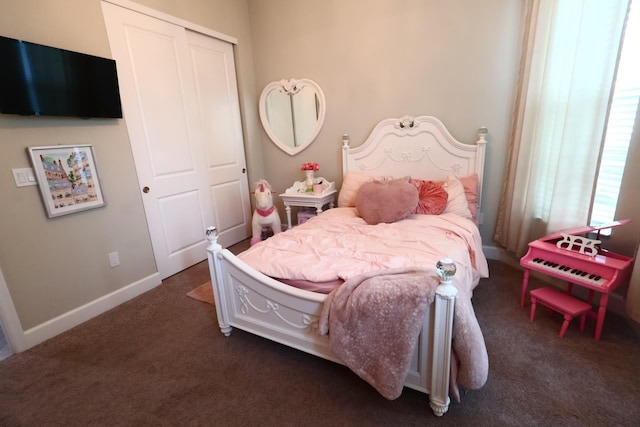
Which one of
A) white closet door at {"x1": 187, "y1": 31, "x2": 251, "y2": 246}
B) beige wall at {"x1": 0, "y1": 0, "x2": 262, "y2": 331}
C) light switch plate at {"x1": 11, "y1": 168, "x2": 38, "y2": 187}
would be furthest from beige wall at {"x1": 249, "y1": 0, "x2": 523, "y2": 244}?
light switch plate at {"x1": 11, "y1": 168, "x2": 38, "y2": 187}

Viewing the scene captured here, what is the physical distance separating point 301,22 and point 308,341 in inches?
122

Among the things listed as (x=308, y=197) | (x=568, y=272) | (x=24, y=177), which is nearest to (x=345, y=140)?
(x=308, y=197)

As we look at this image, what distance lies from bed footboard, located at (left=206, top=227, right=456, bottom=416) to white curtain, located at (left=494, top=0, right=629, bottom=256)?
5.03ft

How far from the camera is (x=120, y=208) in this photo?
2404 mm

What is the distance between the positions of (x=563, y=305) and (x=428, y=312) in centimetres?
118

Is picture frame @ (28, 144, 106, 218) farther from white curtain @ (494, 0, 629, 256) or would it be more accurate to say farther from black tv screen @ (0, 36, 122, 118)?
white curtain @ (494, 0, 629, 256)

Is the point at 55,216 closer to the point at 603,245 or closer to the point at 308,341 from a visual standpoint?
the point at 308,341

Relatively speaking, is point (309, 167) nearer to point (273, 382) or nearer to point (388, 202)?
point (388, 202)

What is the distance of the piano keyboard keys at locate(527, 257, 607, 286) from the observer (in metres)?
1.70

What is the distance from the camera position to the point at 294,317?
1614 mm

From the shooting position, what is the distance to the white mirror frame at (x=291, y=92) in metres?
3.28

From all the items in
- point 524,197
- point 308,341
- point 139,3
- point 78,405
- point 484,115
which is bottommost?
point 78,405

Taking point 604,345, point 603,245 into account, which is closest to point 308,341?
point 604,345

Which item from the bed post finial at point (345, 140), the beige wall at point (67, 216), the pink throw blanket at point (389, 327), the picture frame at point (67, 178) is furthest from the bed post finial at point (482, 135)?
the picture frame at point (67, 178)
